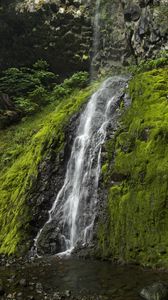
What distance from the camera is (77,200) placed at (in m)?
11.7

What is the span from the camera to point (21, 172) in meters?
14.0

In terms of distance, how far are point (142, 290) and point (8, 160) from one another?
10.1 meters

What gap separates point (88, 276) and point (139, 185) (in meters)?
2.75

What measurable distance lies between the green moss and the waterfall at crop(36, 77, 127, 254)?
654mm

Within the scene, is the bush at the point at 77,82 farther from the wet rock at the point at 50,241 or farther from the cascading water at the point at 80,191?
the wet rock at the point at 50,241

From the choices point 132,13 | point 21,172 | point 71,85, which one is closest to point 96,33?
point 132,13

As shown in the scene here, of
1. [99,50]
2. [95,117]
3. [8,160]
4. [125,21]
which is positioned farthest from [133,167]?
[99,50]

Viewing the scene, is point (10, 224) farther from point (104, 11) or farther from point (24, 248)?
point (104, 11)

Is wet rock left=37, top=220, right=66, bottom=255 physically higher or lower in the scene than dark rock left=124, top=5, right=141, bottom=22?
lower

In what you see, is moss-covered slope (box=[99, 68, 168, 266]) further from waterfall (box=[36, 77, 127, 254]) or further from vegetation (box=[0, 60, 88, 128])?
vegetation (box=[0, 60, 88, 128])

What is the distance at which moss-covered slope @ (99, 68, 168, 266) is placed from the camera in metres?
9.10

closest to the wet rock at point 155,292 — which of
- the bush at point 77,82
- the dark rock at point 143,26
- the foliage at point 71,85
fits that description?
the dark rock at point 143,26

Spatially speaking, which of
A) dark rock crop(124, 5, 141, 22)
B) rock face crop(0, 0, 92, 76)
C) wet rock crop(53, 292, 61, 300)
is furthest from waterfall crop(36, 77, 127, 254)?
rock face crop(0, 0, 92, 76)

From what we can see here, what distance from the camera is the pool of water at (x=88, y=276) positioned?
23.7 ft
